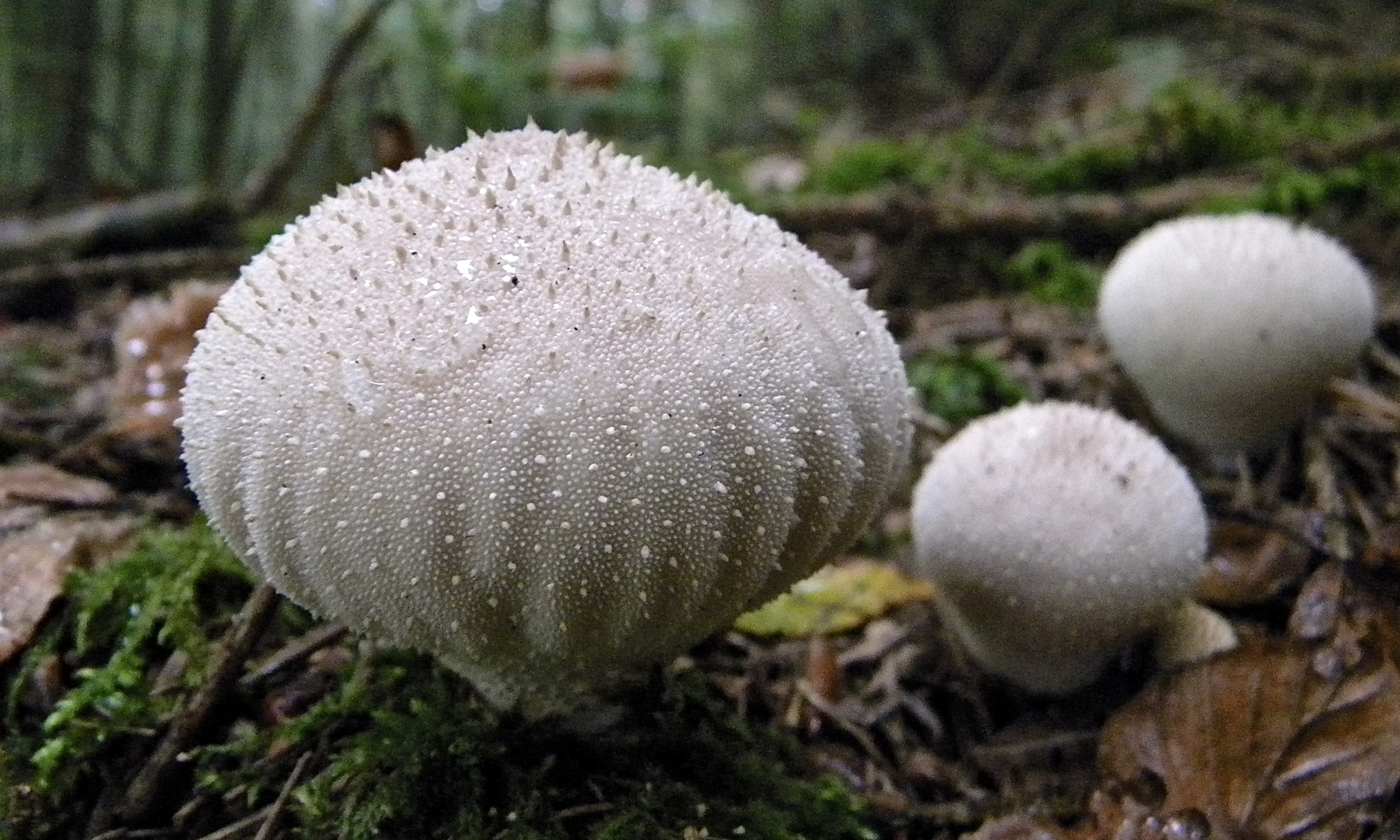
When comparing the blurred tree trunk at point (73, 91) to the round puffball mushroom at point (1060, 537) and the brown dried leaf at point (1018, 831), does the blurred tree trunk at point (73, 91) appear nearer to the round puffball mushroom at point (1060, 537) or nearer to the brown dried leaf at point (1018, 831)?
the round puffball mushroom at point (1060, 537)

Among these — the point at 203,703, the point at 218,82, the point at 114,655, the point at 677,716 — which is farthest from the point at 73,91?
the point at 677,716

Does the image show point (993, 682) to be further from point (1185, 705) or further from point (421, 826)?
point (421, 826)

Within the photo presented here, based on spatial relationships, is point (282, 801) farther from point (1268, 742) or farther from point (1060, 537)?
point (1268, 742)

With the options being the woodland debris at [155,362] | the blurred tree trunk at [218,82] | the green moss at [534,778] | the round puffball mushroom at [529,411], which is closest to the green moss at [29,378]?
the woodland debris at [155,362]

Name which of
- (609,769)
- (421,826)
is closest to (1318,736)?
(609,769)

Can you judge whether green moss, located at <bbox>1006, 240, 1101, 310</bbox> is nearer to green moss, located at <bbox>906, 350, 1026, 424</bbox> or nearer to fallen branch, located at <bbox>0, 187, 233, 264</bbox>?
green moss, located at <bbox>906, 350, 1026, 424</bbox>

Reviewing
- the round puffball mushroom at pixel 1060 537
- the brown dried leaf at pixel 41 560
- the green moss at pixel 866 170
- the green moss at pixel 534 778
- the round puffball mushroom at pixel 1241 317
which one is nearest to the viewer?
the green moss at pixel 534 778
